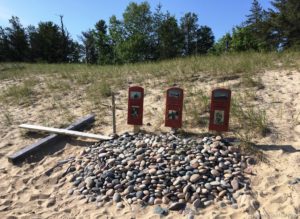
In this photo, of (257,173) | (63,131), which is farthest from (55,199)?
(257,173)

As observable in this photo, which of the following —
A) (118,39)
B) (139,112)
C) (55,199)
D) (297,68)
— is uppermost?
(118,39)

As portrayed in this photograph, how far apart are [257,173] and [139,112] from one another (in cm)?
218

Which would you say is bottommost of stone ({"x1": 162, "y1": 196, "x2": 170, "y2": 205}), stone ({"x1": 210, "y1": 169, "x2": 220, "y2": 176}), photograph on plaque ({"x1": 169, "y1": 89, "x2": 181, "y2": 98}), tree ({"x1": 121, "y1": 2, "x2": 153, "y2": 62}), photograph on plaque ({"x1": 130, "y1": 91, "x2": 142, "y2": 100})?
stone ({"x1": 162, "y1": 196, "x2": 170, "y2": 205})

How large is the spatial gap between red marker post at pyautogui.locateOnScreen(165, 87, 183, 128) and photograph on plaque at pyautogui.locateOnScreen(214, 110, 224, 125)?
22.7 inches

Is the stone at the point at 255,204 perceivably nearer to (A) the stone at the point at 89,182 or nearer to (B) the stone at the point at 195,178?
(B) the stone at the point at 195,178

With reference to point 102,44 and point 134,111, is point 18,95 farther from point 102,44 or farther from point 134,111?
point 102,44

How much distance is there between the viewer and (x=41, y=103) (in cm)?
793

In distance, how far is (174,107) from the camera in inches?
192

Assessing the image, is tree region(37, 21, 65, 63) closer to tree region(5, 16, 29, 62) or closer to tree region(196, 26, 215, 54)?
tree region(5, 16, 29, 62)

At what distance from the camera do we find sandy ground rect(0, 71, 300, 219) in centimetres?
333

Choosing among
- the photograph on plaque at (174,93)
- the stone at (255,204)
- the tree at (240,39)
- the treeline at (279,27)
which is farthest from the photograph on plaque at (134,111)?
the tree at (240,39)

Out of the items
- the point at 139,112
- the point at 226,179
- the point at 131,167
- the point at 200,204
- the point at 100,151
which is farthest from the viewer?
the point at 139,112

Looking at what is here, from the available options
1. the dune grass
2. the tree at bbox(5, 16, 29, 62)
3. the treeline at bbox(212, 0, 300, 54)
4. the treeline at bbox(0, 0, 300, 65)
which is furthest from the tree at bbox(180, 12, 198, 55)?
the dune grass

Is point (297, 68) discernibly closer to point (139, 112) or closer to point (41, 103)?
point (139, 112)
